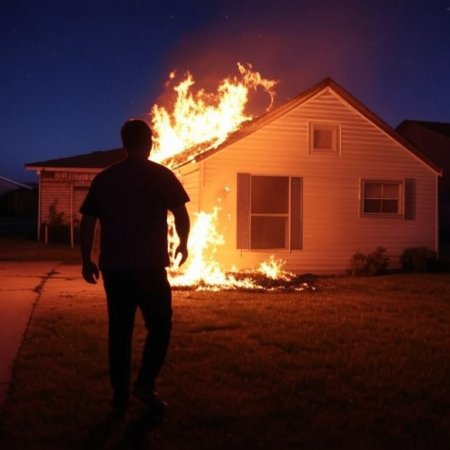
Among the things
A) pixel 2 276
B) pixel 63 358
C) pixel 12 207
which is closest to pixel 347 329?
pixel 63 358

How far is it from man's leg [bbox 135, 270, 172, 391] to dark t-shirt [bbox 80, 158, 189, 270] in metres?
0.11

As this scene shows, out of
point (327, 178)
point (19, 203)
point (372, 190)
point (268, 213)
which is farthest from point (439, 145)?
point (19, 203)

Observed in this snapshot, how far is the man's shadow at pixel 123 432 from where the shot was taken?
159 inches

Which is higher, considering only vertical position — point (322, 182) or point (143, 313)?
point (322, 182)

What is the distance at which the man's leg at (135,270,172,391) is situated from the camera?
14.6 ft

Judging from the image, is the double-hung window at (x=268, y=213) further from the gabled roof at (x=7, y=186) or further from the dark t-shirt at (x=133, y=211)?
the gabled roof at (x=7, y=186)

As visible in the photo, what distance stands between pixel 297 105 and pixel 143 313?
11.0 m

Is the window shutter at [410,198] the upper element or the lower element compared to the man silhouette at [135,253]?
upper

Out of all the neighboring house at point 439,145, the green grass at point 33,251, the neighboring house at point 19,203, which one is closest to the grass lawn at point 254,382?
the green grass at point 33,251

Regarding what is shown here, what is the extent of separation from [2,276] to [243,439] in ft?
34.2

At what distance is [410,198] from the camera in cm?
1562

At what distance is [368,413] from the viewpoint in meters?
4.70

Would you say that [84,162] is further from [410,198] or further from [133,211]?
[133,211]

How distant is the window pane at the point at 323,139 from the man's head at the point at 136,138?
10.8m
